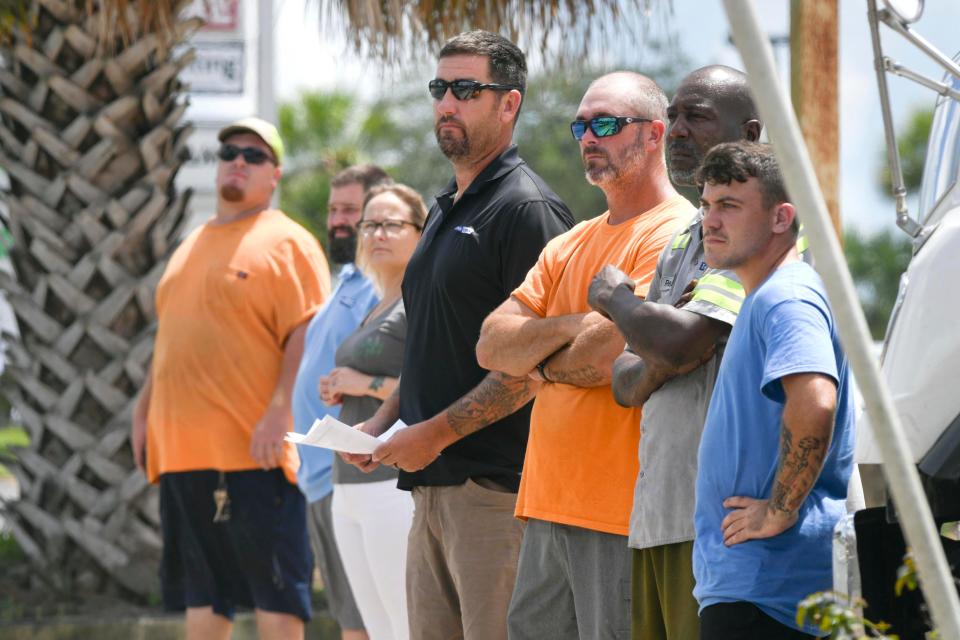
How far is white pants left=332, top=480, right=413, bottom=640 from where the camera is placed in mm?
5816

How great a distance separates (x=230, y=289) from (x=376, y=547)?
162 centimetres

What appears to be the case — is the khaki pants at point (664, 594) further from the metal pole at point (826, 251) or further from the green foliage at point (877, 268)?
the green foliage at point (877, 268)

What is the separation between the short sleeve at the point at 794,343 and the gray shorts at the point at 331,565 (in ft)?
10.9

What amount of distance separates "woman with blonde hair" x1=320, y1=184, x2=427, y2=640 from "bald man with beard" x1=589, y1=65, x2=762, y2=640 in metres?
2.01

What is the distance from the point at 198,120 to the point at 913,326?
8.72m

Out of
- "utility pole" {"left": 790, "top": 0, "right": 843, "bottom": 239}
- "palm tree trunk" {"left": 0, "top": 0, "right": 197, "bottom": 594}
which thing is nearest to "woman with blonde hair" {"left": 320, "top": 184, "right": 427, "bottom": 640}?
"palm tree trunk" {"left": 0, "top": 0, "right": 197, "bottom": 594}

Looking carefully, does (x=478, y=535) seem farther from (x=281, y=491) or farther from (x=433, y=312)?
(x=281, y=491)

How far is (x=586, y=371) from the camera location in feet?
13.7

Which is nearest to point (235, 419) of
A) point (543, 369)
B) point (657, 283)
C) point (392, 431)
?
point (392, 431)

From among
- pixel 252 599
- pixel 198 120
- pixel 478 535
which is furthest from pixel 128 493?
pixel 478 535

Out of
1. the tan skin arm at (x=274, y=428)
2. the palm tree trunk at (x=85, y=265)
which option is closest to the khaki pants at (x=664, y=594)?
the tan skin arm at (x=274, y=428)

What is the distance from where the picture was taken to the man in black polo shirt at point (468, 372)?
4699 mm

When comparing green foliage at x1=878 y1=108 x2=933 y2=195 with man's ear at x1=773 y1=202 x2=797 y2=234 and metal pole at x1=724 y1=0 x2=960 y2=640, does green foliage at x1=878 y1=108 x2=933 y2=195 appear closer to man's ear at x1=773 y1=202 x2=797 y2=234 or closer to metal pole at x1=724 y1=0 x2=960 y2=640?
man's ear at x1=773 y1=202 x2=797 y2=234

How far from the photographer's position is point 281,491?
6867 millimetres
